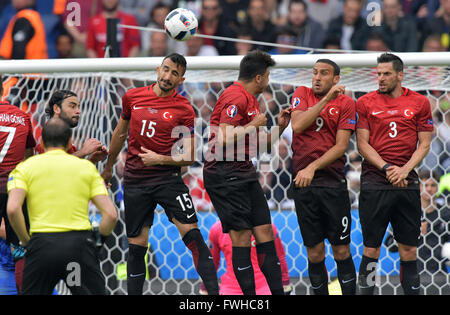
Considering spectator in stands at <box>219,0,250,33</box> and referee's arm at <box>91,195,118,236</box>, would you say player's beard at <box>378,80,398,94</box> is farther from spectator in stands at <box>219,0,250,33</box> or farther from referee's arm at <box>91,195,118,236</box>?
spectator in stands at <box>219,0,250,33</box>

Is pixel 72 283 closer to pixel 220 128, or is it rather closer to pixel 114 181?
pixel 220 128

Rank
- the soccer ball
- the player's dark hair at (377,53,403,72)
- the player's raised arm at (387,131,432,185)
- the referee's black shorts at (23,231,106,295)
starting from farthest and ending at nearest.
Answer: the soccer ball < the player's dark hair at (377,53,403,72) < the player's raised arm at (387,131,432,185) < the referee's black shorts at (23,231,106,295)

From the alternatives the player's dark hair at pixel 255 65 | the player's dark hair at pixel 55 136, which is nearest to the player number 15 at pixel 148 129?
the player's dark hair at pixel 255 65

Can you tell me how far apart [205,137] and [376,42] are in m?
3.46

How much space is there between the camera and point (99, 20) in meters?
11.6

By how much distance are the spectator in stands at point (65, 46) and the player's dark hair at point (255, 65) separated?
→ 20.0 ft

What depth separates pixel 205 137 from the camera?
8.91 metres

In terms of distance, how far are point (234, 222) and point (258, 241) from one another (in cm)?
28

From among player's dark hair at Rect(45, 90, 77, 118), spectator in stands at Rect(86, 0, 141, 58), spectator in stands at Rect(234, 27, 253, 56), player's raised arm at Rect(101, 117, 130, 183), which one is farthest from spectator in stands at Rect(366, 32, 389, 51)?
player's dark hair at Rect(45, 90, 77, 118)

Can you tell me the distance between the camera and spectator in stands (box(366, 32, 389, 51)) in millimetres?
11094

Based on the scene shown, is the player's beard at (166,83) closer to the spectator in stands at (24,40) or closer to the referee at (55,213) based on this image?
the referee at (55,213)

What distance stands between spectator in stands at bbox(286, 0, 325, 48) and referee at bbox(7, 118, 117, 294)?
723 centimetres

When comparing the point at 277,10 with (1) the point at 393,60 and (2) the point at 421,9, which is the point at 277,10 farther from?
(1) the point at 393,60

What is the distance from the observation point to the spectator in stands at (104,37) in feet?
37.3
